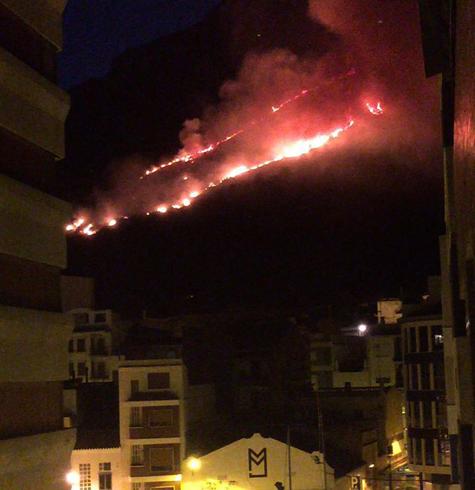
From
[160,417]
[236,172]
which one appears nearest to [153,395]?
→ [160,417]

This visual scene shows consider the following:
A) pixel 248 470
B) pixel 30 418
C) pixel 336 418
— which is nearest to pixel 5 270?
pixel 30 418

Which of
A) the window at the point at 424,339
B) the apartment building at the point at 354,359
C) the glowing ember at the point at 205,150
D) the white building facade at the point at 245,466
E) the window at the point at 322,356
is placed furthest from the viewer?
the glowing ember at the point at 205,150

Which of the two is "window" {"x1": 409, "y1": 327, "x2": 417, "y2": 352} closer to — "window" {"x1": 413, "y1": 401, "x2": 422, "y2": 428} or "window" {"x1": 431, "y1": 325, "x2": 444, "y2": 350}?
"window" {"x1": 431, "y1": 325, "x2": 444, "y2": 350}

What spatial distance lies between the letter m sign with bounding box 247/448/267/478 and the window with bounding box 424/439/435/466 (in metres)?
4.51

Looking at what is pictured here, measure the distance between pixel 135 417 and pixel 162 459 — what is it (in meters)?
1.38

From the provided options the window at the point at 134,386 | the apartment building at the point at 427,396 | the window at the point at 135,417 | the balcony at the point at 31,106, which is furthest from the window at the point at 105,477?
the balcony at the point at 31,106

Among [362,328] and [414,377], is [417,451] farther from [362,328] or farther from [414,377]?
[362,328]

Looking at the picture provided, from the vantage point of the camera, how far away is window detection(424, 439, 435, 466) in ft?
68.1

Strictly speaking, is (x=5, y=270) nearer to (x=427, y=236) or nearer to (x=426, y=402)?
(x=426, y=402)

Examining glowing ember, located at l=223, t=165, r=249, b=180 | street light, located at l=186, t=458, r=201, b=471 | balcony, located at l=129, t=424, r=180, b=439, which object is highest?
glowing ember, located at l=223, t=165, r=249, b=180

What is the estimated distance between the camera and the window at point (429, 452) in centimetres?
2077

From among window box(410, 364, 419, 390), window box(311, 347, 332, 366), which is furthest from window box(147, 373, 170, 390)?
window box(311, 347, 332, 366)

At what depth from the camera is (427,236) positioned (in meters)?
53.7

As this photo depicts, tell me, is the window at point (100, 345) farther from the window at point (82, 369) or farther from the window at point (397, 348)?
the window at point (397, 348)
